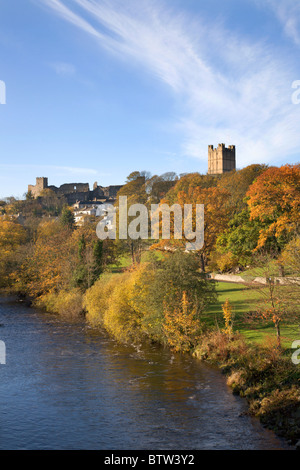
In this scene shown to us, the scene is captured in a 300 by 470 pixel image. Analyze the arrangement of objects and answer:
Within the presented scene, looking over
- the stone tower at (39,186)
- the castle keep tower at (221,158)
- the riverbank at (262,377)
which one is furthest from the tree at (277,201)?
the stone tower at (39,186)

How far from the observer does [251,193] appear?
44.4 meters

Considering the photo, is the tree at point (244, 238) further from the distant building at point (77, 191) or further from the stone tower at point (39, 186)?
the stone tower at point (39, 186)

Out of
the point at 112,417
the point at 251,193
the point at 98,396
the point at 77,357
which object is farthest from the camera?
the point at 251,193

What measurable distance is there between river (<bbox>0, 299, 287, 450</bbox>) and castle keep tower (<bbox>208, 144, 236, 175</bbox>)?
131 metres

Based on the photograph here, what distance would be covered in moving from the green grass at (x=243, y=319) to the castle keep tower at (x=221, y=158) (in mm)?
115528

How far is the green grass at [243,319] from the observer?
81.5 ft

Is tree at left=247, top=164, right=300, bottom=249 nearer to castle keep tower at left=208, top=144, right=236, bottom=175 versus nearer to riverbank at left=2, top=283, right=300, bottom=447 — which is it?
riverbank at left=2, top=283, right=300, bottom=447

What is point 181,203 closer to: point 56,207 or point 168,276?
point 168,276

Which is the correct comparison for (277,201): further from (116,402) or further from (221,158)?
(221,158)

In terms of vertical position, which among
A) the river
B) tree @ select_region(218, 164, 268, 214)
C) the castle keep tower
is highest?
the castle keep tower

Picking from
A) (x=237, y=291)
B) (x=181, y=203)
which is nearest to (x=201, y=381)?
(x=237, y=291)

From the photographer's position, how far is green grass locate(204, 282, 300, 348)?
24.8 m

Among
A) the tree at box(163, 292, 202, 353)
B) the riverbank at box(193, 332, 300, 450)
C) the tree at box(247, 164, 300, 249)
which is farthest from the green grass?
the tree at box(247, 164, 300, 249)

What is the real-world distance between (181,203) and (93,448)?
4004 cm
